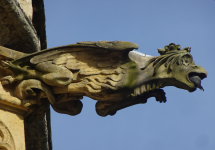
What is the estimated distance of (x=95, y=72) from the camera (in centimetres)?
699

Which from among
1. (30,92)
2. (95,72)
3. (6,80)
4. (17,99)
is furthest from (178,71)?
(6,80)

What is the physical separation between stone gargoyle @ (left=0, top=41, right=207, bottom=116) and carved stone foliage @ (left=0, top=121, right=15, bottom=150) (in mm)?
437

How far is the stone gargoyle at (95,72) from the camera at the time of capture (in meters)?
6.90

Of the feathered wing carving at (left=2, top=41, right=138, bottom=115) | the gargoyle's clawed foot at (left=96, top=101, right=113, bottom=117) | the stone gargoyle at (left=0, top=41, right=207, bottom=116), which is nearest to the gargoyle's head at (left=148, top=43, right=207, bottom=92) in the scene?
the stone gargoyle at (left=0, top=41, right=207, bottom=116)

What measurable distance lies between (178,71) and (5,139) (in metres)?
2.36

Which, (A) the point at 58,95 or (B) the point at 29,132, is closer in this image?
(A) the point at 58,95

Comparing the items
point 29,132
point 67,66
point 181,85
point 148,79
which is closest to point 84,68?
point 67,66

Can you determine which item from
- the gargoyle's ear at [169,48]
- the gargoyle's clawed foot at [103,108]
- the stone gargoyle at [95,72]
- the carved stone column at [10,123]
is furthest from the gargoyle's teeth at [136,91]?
the carved stone column at [10,123]

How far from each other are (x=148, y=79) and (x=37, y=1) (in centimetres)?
246

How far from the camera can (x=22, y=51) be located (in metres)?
7.62

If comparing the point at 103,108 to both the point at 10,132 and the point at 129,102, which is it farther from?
the point at 10,132

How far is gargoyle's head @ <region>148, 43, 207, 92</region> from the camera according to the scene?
275 inches

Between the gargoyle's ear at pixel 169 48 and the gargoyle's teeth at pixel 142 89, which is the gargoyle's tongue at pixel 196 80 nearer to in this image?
the gargoyle's ear at pixel 169 48

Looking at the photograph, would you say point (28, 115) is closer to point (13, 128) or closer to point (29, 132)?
point (13, 128)
